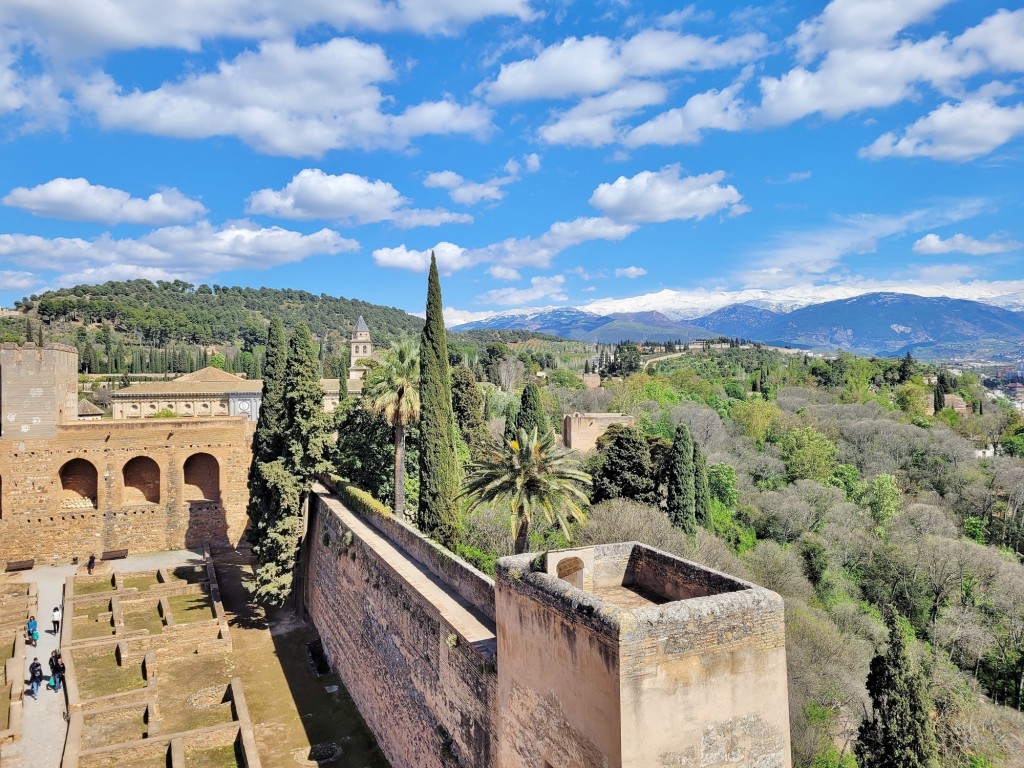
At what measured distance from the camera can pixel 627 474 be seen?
81.3 feet

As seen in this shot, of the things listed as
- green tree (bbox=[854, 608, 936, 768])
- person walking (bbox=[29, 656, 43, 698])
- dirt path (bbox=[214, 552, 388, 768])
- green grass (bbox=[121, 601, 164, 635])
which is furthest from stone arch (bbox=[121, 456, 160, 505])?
green tree (bbox=[854, 608, 936, 768])

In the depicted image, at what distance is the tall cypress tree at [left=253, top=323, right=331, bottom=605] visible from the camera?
17.3m

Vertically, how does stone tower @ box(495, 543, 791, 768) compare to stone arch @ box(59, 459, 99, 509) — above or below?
above

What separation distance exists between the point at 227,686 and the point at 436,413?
302 inches

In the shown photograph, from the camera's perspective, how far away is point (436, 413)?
54.7 feet

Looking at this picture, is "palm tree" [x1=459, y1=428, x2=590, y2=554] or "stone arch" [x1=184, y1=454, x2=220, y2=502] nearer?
"palm tree" [x1=459, y1=428, x2=590, y2=554]

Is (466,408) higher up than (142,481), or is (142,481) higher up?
(466,408)

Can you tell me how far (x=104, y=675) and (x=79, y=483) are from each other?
11.3m

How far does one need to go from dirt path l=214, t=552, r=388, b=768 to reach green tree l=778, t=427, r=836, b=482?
27.6 meters

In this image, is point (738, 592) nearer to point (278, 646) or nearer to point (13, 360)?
point (278, 646)

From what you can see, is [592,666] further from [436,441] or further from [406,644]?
[436,441]

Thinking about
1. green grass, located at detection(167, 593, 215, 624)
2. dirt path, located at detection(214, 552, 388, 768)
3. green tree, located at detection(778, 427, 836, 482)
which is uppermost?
green tree, located at detection(778, 427, 836, 482)

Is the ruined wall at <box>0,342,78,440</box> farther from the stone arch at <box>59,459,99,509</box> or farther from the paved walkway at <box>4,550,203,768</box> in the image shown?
the paved walkway at <box>4,550,203,768</box>

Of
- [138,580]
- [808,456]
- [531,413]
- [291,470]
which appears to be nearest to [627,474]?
[531,413]
